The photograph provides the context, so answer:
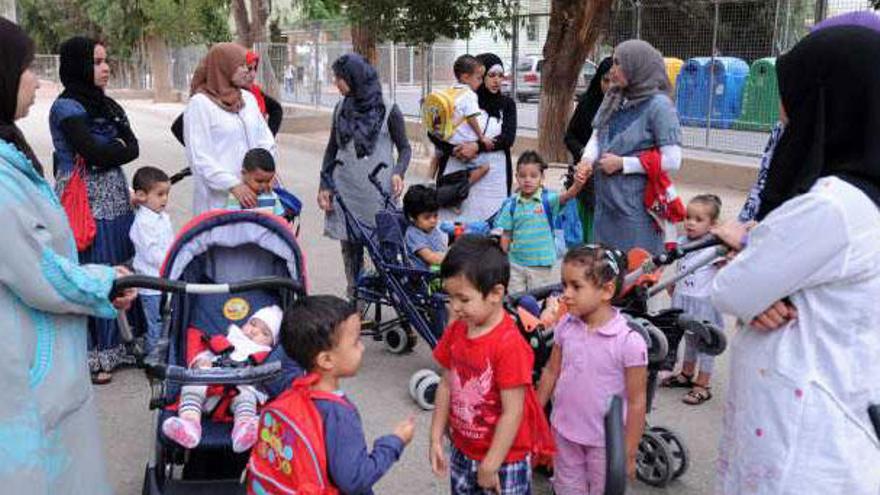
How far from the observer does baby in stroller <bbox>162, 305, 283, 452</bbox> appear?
3.30m

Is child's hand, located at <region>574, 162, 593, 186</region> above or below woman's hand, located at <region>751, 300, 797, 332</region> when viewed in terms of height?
above

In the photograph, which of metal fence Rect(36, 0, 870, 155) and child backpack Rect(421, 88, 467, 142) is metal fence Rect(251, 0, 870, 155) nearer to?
metal fence Rect(36, 0, 870, 155)

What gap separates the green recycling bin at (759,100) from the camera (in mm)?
13742

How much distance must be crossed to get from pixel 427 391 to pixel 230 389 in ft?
5.62

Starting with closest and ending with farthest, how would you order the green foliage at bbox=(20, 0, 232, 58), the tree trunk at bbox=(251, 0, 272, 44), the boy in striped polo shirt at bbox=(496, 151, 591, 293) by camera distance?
1. the boy in striped polo shirt at bbox=(496, 151, 591, 293)
2. the tree trunk at bbox=(251, 0, 272, 44)
3. the green foliage at bbox=(20, 0, 232, 58)

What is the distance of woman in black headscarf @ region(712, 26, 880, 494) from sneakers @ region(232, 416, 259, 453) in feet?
5.93

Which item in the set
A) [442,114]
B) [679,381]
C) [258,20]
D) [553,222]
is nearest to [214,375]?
[553,222]

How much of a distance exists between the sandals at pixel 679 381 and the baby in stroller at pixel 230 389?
258 centimetres

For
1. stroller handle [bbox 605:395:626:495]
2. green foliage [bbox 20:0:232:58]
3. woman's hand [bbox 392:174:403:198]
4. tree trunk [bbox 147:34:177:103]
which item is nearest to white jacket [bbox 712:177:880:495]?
stroller handle [bbox 605:395:626:495]


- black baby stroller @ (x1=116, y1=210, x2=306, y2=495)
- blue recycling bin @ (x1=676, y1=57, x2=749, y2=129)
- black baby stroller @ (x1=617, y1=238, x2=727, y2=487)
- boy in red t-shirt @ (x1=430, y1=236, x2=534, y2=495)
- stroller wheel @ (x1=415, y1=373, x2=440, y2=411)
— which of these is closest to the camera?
boy in red t-shirt @ (x1=430, y1=236, x2=534, y2=495)

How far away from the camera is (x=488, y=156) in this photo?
21.7ft

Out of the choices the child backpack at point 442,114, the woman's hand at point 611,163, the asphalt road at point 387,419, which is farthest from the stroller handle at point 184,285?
the child backpack at point 442,114

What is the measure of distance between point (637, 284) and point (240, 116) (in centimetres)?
294

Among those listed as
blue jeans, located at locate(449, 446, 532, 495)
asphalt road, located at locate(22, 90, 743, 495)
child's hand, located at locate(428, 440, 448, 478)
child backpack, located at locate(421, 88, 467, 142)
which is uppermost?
child backpack, located at locate(421, 88, 467, 142)
